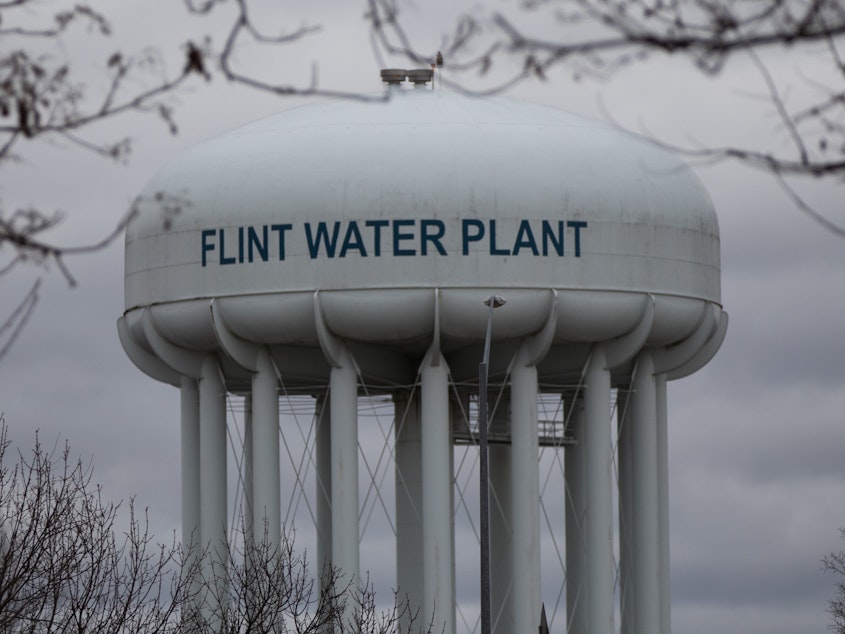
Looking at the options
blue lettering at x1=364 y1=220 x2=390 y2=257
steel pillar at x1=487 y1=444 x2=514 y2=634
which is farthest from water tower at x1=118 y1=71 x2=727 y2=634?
steel pillar at x1=487 y1=444 x2=514 y2=634

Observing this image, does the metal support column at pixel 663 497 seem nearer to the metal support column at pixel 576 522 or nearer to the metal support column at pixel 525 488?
the metal support column at pixel 576 522

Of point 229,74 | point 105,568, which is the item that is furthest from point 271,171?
point 229,74

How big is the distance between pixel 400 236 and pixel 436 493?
449 cm

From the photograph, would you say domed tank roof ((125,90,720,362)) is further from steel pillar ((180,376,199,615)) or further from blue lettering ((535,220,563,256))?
steel pillar ((180,376,199,615))

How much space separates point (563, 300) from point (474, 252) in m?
1.67

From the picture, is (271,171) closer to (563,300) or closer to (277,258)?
(277,258)

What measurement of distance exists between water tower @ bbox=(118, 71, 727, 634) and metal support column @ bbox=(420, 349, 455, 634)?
0.04 metres

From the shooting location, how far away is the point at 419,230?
37.4m

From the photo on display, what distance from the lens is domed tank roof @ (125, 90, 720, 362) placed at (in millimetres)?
37438

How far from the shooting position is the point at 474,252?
37406mm

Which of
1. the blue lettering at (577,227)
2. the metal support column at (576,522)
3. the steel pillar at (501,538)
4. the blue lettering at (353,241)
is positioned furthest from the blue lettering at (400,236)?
the steel pillar at (501,538)

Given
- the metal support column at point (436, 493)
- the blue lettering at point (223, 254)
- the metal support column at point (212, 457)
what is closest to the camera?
the blue lettering at point (223, 254)

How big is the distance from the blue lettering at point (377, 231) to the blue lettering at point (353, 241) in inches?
7.1

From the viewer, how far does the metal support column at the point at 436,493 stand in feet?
126
